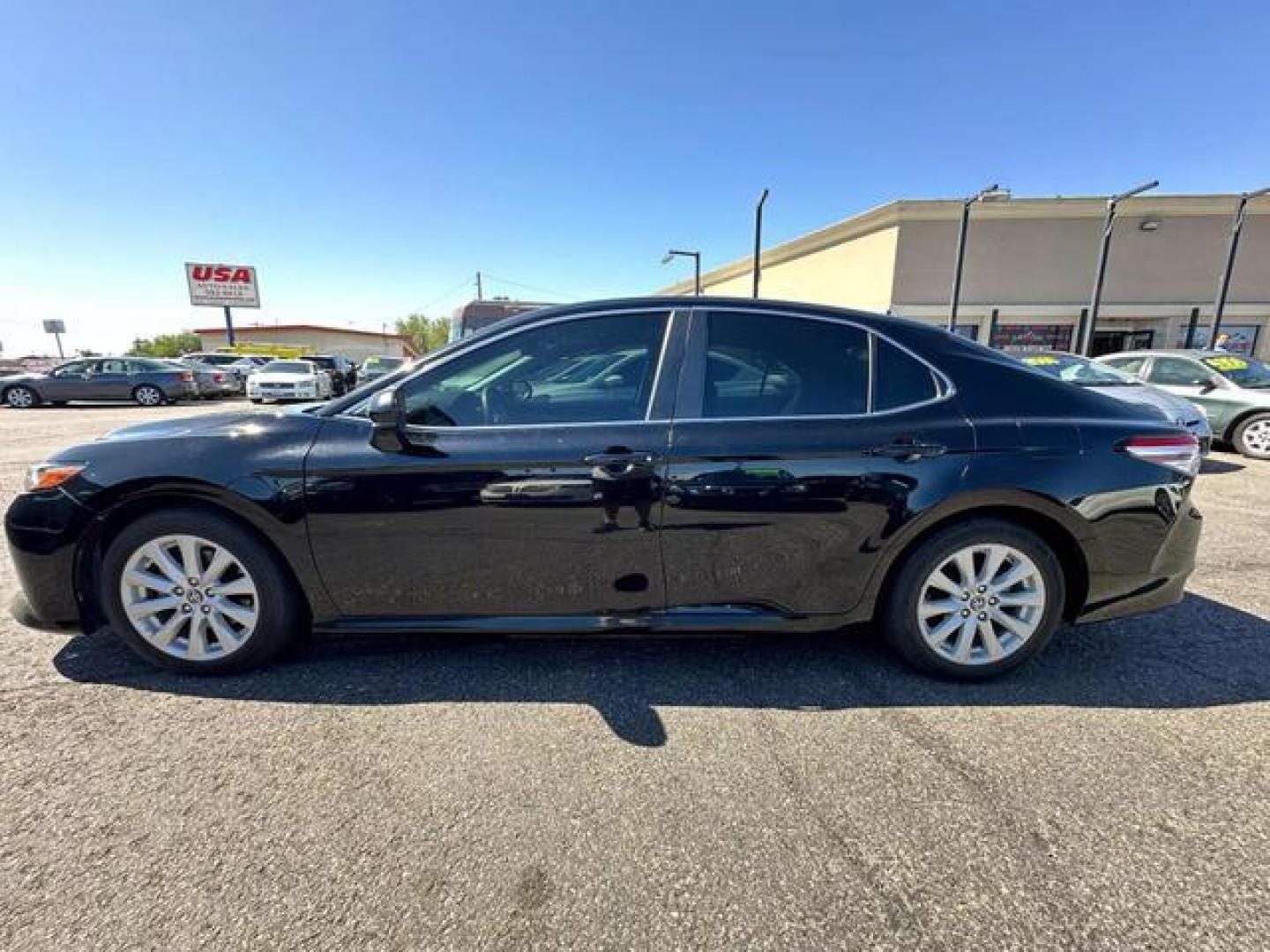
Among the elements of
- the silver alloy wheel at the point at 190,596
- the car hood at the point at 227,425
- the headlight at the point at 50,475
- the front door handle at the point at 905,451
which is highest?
the car hood at the point at 227,425

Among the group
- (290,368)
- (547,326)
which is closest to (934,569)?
(547,326)

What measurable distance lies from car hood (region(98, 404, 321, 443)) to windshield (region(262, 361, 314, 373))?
17189 millimetres

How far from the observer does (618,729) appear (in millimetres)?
2240

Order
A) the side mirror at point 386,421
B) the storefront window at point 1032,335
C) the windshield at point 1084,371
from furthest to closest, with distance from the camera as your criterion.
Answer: the storefront window at point 1032,335, the windshield at point 1084,371, the side mirror at point 386,421

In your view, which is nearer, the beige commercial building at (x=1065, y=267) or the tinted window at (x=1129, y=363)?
the tinted window at (x=1129, y=363)

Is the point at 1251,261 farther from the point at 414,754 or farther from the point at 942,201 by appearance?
the point at 414,754

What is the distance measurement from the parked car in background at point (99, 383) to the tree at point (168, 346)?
5883 cm

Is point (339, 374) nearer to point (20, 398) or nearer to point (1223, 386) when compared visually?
point (20, 398)

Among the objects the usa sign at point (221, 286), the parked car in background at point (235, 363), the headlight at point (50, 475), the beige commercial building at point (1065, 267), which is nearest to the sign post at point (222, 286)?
the usa sign at point (221, 286)

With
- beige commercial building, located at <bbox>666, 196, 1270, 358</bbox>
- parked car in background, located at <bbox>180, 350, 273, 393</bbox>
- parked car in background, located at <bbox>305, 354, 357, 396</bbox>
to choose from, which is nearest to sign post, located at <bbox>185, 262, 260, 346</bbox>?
parked car in background, located at <bbox>180, 350, 273, 393</bbox>

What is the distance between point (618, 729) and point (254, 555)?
5.66 ft

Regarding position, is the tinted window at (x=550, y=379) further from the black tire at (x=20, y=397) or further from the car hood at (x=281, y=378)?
the black tire at (x=20, y=397)

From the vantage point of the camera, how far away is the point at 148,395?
1673 centimetres

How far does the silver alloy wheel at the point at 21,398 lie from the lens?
52.5 feet
